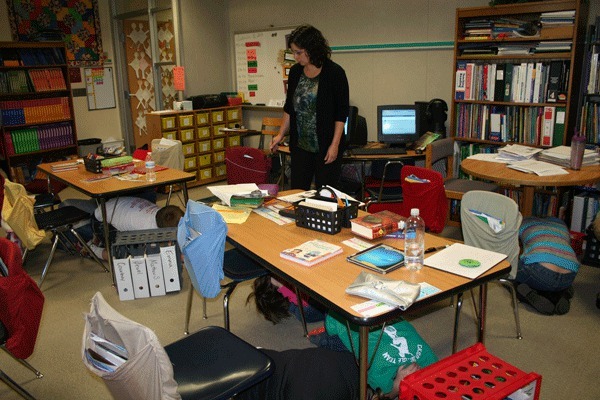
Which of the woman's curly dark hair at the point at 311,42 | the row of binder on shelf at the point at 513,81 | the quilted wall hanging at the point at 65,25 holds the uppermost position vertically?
the quilted wall hanging at the point at 65,25

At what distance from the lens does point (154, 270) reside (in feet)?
11.7

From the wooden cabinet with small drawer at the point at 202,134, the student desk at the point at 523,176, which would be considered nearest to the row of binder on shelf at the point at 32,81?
the wooden cabinet with small drawer at the point at 202,134

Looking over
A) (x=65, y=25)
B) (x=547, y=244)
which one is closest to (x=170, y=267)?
(x=547, y=244)

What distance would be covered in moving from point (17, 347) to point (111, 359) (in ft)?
3.00

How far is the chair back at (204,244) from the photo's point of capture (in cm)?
239

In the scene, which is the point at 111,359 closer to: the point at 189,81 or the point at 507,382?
the point at 507,382

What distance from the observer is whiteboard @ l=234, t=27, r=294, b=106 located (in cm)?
661

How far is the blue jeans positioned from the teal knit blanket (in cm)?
4

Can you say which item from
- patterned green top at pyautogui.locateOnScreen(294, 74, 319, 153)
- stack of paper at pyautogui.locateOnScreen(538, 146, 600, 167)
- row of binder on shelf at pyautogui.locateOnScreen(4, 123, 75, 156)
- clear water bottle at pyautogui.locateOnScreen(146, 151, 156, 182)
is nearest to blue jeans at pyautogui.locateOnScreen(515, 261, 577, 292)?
stack of paper at pyautogui.locateOnScreen(538, 146, 600, 167)

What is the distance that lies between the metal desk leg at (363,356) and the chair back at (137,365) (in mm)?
627

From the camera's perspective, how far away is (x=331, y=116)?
12.3 feet

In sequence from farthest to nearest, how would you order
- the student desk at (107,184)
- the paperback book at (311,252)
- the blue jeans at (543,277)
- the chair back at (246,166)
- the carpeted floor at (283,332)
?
the chair back at (246,166) → the student desk at (107,184) → the blue jeans at (543,277) → the carpeted floor at (283,332) → the paperback book at (311,252)

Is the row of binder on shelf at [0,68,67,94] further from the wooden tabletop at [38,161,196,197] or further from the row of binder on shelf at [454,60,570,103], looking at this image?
the row of binder on shelf at [454,60,570,103]

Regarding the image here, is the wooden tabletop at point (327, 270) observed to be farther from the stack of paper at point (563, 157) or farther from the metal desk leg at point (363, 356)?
the stack of paper at point (563, 157)
